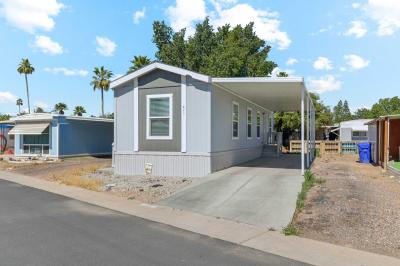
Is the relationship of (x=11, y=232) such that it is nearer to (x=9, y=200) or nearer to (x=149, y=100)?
(x=9, y=200)

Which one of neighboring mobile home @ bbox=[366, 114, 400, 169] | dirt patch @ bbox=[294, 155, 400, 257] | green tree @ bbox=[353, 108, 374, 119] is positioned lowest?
dirt patch @ bbox=[294, 155, 400, 257]

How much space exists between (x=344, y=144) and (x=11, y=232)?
25.0 m

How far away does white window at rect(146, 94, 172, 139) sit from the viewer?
1364cm

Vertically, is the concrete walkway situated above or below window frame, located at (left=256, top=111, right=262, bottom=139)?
below

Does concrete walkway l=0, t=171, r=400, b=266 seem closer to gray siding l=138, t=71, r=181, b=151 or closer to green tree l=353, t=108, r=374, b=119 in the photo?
gray siding l=138, t=71, r=181, b=151

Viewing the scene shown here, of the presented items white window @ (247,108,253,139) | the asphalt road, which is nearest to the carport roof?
white window @ (247,108,253,139)

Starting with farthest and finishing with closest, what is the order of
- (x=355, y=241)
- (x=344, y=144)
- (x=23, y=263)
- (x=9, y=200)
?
(x=344, y=144), (x=9, y=200), (x=355, y=241), (x=23, y=263)

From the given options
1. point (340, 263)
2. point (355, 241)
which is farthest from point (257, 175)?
point (340, 263)

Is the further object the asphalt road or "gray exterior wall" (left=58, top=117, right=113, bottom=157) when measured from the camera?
"gray exterior wall" (left=58, top=117, right=113, bottom=157)

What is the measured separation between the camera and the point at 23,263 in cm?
513

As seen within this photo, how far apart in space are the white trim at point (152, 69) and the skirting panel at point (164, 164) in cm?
266

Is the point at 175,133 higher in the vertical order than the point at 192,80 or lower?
lower

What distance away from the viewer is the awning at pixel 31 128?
76.7 feet

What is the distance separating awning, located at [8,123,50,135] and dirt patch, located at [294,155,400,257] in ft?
58.5
